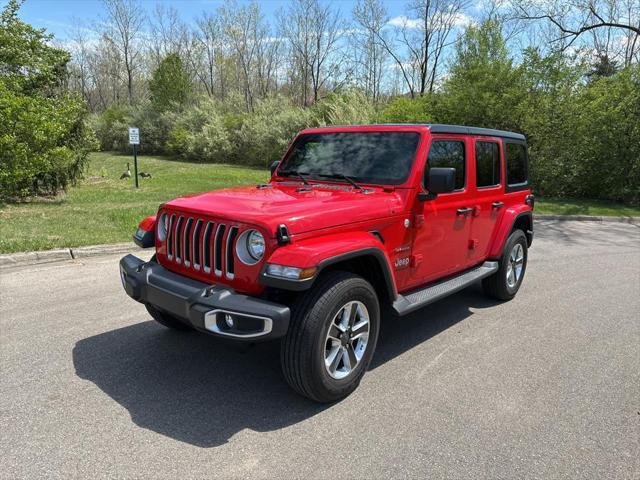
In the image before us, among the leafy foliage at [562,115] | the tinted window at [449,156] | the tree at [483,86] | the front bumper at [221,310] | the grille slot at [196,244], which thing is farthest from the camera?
the tree at [483,86]

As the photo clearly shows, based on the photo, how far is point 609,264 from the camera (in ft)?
25.0

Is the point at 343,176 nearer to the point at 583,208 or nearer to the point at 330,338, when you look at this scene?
the point at 330,338

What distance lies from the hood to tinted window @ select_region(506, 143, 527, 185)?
2286 mm

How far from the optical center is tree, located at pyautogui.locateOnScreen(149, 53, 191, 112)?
35.6 m

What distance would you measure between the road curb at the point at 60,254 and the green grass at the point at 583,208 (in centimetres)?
1069

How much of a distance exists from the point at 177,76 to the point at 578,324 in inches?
1429

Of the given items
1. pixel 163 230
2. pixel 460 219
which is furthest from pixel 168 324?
pixel 460 219

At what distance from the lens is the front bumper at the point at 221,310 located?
2.80 m

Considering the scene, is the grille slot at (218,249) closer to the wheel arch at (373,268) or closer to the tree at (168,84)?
the wheel arch at (373,268)

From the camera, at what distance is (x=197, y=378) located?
3.56 meters

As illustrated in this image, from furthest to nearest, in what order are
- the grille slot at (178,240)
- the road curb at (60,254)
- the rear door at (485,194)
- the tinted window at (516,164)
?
1. the road curb at (60,254)
2. the tinted window at (516,164)
3. the rear door at (485,194)
4. the grille slot at (178,240)

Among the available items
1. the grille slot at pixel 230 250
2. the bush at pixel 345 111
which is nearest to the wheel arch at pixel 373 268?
the grille slot at pixel 230 250

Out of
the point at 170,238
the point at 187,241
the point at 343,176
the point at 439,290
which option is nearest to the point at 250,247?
the point at 187,241

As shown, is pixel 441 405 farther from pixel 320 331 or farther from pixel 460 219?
pixel 460 219
